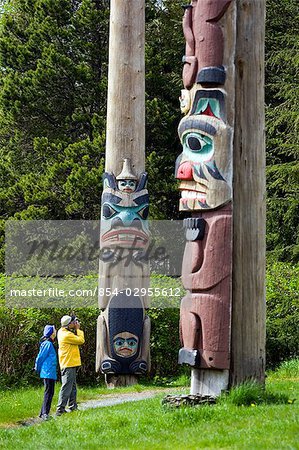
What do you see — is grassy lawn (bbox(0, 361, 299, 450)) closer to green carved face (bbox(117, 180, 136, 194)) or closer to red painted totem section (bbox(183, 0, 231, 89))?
red painted totem section (bbox(183, 0, 231, 89))

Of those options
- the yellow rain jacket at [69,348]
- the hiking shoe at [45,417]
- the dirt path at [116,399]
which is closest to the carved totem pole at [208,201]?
the yellow rain jacket at [69,348]

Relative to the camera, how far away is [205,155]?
30.1 ft

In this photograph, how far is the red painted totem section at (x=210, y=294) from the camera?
8.89 meters

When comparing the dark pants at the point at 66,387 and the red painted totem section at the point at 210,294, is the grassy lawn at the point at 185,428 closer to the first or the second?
the red painted totem section at the point at 210,294

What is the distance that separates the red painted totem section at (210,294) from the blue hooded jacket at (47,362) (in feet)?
7.77

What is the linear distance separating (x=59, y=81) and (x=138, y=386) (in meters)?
12.4

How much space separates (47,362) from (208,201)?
336 centimetres

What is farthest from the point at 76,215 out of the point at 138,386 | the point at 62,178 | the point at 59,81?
the point at 138,386

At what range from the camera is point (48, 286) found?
15250mm

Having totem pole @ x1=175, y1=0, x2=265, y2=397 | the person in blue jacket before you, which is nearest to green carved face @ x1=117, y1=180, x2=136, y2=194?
the person in blue jacket

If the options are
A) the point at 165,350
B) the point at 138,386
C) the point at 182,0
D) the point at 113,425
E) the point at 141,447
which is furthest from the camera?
the point at 182,0

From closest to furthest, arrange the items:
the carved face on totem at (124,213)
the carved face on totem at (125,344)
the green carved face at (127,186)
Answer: the carved face on totem at (125,344)
the carved face on totem at (124,213)
the green carved face at (127,186)

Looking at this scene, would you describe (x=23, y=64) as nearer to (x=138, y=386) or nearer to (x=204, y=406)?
(x=138, y=386)

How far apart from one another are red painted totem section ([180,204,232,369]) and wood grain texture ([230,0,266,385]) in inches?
5.8
